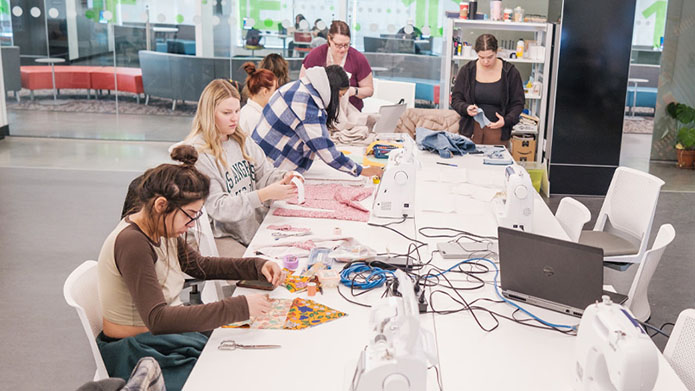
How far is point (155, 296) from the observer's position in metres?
2.28

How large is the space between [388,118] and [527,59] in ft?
7.65

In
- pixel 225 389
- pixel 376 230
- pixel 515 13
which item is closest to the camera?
pixel 225 389

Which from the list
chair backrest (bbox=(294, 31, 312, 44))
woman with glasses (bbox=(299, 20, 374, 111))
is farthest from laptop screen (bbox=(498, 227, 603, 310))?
chair backrest (bbox=(294, 31, 312, 44))

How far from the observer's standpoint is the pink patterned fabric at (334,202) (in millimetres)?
3455

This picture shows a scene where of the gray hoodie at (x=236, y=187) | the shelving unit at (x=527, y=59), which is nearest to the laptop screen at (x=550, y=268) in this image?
the gray hoodie at (x=236, y=187)

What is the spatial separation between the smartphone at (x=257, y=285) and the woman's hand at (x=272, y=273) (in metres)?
0.02

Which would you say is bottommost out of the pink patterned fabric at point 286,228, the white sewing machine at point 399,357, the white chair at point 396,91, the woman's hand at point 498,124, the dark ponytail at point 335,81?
the pink patterned fabric at point 286,228

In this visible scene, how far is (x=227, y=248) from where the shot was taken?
3.42 m

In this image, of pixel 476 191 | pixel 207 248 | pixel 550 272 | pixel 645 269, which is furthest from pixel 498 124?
pixel 550 272

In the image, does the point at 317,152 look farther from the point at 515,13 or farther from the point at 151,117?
the point at 151,117

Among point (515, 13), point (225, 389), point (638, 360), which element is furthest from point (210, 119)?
point (515, 13)

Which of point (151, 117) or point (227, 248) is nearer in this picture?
point (227, 248)

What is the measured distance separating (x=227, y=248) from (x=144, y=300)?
1163 mm

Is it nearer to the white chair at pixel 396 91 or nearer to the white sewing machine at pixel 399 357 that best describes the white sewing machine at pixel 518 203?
the white sewing machine at pixel 399 357
